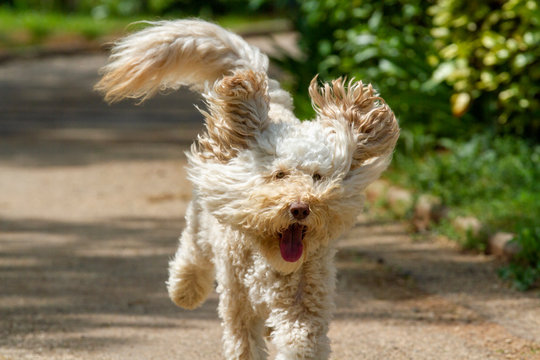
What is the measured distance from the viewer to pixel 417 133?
31.0 ft

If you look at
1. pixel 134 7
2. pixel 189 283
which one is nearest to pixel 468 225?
pixel 189 283

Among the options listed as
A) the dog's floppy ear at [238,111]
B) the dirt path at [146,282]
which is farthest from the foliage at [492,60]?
the dog's floppy ear at [238,111]

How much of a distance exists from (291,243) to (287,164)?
36cm

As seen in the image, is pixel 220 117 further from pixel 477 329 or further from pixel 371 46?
pixel 371 46

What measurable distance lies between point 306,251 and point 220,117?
0.80 m

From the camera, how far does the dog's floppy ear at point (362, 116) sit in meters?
3.99

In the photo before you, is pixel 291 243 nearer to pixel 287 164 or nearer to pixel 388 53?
pixel 287 164

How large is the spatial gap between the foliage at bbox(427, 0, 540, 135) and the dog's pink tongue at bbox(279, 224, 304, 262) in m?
5.42

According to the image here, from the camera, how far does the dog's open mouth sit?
370 centimetres

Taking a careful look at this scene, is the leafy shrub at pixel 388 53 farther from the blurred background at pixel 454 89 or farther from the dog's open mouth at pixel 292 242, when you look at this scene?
the dog's open mouth at pixel 292 242

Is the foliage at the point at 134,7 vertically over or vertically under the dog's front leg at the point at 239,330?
under

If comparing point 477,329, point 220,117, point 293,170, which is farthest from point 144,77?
point 477,329

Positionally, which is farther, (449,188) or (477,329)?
(449,188)

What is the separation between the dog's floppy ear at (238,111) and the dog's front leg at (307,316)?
26.6 inches
